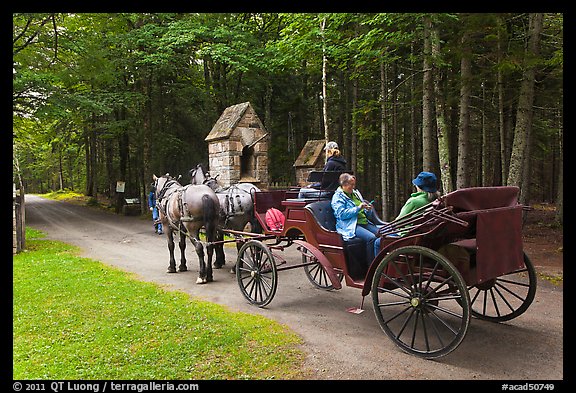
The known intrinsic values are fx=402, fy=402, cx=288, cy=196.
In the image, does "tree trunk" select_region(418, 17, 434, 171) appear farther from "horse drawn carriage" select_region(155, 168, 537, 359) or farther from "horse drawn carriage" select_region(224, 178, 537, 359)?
"horse drawn carriage" select_region(224, 178, 537, 359)

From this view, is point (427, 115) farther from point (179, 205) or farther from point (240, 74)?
point (240, 74)

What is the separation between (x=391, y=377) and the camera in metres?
3.80

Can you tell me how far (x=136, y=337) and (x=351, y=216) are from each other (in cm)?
305

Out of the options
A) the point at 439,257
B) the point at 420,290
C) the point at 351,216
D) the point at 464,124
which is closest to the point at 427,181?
the point at 351,216

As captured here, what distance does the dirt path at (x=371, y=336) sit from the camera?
3891mm

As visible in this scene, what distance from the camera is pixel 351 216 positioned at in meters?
5.25

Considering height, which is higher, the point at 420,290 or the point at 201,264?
the point at 420,290

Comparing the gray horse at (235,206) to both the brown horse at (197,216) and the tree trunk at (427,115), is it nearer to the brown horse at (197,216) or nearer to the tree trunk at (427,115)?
the brown horse at (197,216)

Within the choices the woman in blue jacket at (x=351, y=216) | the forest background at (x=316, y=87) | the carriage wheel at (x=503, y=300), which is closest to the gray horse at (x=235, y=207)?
the woman in blue jacket at (x=351, y=216)

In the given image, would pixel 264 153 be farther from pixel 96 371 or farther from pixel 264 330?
pixel 96 371

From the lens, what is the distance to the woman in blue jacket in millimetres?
5211

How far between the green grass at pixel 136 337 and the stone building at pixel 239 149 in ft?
23.0

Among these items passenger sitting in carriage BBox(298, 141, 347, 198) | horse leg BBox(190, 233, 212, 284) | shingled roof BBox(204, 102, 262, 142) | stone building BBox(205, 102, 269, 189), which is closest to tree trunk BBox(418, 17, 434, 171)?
passenger sitting in carriage BBox(298, 141, 347, 198)
